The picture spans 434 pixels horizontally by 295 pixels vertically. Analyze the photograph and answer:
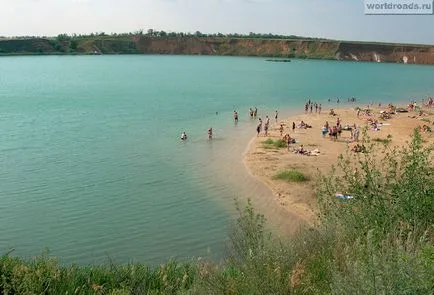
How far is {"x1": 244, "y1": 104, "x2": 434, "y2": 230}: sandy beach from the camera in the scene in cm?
Result: 2407

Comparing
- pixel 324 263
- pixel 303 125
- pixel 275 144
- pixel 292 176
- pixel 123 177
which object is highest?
pixel 324 263

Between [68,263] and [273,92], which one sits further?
[273,92]

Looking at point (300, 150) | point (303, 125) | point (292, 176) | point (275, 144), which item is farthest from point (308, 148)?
point (303, 125)

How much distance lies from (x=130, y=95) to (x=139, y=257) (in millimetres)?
60993

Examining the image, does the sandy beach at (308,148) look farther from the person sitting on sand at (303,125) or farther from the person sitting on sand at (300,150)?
the person sitting on sand at (303,125)

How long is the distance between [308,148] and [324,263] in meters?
26.3

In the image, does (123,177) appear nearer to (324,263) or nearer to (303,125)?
(324,263)

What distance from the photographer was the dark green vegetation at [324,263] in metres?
6.86

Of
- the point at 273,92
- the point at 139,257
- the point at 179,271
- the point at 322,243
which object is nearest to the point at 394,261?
the point at 322,243

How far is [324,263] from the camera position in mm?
10070

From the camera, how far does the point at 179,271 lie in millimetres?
12844

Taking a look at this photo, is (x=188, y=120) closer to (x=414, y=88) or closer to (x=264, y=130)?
(x=264, y=130)

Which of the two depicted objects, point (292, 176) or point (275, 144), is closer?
point (292, 176)

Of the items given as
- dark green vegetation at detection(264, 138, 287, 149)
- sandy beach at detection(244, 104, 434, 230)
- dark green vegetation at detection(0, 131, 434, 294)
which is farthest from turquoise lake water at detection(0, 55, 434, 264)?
dark green vegetation at detection(0, 131, 434, 294)
